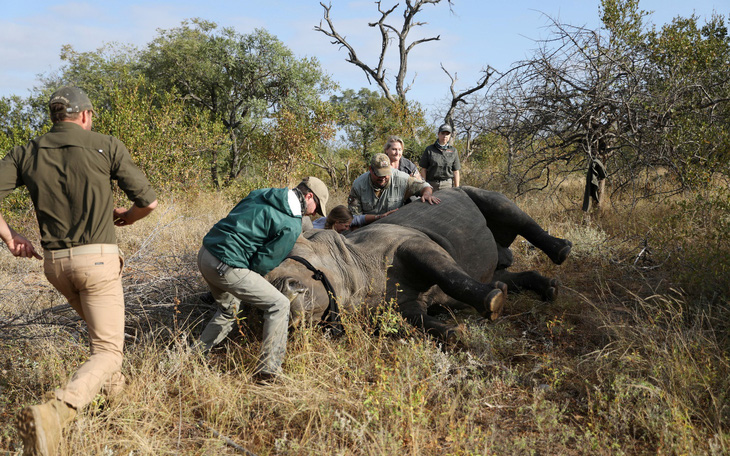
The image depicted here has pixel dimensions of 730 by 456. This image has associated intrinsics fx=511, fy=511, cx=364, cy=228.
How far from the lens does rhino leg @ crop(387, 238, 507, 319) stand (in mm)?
4152

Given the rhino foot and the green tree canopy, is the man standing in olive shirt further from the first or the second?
the green tree canopy

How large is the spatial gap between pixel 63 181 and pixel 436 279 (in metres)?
3.00

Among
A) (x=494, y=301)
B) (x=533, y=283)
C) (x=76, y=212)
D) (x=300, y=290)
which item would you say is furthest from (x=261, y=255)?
(x=533, y=283)

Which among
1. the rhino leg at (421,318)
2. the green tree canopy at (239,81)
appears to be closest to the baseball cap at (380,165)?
the rhino leg at (421,318)

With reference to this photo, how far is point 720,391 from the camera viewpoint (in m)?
3.20

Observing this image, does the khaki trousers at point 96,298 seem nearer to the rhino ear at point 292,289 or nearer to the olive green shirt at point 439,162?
the rhino ear at point 292,289

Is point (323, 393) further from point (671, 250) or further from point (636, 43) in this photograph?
point (636, 43)

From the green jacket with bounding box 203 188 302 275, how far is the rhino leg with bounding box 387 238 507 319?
3.84 ft

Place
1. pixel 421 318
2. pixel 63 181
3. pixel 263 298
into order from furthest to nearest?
pixel 421 318, pixel 263 298, pixel 63 181

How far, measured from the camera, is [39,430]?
8.66 feet

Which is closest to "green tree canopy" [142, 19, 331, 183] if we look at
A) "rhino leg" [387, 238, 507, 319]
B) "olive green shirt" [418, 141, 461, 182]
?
"olive green shirt" [418, 141, 461, 182]

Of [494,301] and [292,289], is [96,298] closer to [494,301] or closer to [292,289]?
[292,289]

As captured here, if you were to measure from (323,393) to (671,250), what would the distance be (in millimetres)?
4762

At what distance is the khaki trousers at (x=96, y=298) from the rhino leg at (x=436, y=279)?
86.8 inches
